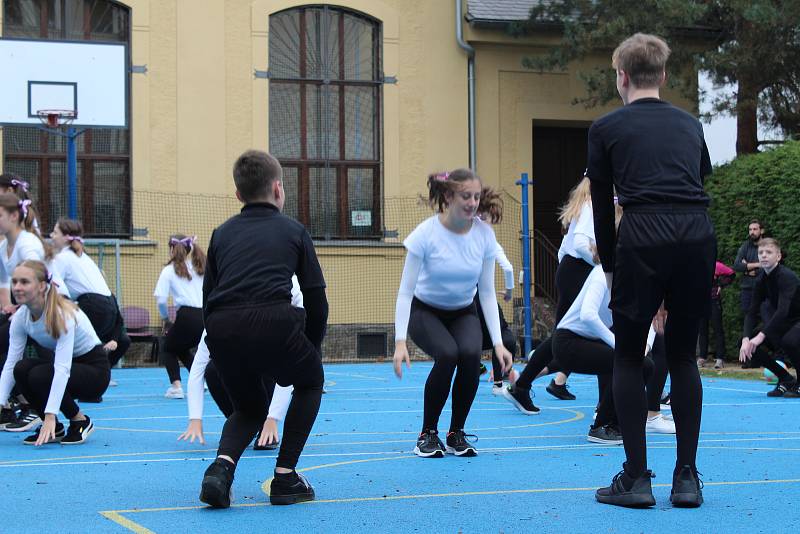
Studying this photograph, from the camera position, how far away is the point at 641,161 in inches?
187

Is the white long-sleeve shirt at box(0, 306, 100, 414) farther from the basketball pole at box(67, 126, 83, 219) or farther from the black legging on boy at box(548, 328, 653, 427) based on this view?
the basketball pole at box(67, 126, 83, 219)

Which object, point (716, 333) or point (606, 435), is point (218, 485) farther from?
point (716, 333)

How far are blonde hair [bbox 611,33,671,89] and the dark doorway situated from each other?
16.7 meters

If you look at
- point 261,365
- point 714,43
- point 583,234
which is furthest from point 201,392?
point 714,43

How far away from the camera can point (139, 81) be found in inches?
722

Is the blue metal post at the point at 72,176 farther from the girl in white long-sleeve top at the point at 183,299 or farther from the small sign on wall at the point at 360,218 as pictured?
the small sign on wall at the point at 360,218

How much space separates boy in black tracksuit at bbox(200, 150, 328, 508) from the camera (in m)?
4.98

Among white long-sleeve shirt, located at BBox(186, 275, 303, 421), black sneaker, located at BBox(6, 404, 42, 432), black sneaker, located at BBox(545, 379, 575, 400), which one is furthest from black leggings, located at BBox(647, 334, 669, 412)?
black sneaker, located at BBox(6, 404, 42, 432)

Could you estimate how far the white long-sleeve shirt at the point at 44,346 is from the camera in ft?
23.7

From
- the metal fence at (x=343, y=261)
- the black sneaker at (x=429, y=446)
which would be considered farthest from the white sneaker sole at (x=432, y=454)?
the metal fence at (x=343, y=261)

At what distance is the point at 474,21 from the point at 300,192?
3950mm

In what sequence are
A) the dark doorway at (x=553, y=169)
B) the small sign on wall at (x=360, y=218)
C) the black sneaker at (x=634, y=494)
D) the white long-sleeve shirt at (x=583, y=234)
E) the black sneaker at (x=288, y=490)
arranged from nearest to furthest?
the black sneaker at (x=634, y=494), the black sneaker at (x=288, y=490), the white long-sleeve shirt at (x=583, y=234), the small sign on wall at (x=360, y=218), the dark doorway at (x=553, y=169)

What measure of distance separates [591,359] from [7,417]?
14.3 feet

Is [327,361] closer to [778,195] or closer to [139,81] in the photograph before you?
[139,81]
